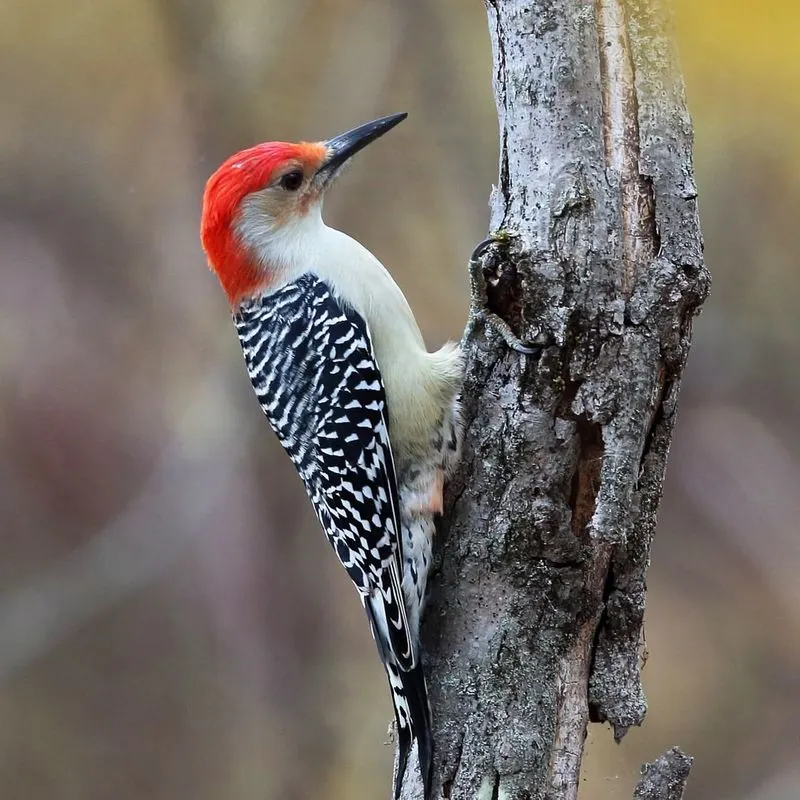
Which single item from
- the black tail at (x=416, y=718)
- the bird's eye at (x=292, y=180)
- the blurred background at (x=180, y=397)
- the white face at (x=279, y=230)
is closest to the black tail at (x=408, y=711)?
the black tail at (x=416, y=718)

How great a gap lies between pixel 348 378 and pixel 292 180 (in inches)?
28.1

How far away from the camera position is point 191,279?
4.74 m

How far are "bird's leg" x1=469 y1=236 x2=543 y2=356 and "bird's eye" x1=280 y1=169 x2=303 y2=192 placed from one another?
2.71ft

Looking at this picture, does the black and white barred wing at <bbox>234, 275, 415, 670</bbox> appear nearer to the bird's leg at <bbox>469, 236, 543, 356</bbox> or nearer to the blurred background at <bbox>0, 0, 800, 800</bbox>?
the bird's leg at <bbox>469, 236, 543, 356</bbox>

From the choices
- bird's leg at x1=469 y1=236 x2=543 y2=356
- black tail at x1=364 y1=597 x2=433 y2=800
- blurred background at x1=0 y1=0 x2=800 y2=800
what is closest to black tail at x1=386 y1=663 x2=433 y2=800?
black tail at x1=364 y1=597 x2=433 y2=800

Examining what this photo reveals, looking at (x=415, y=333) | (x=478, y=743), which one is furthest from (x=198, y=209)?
(x=478, y=743)

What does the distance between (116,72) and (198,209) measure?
815 mm

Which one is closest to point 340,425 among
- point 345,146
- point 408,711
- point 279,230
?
point 279,230

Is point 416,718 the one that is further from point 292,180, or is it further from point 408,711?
point 292,180

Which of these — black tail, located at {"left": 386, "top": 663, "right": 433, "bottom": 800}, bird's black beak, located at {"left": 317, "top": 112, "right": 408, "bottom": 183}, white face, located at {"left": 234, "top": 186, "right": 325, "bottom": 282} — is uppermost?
bird's black beak, located at {"left": 317, "top": 112, "right": 408, "bottom": 183}

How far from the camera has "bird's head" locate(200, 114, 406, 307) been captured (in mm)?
2896

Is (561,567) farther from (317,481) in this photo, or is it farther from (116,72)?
(116,72)

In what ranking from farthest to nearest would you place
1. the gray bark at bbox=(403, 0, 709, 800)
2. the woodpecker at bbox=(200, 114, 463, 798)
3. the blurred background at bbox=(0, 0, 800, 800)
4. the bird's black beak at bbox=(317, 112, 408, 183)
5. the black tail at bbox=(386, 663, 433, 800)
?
1. the blurred background at bbox=(0, 0, 800, 800)
2. the bird's black beak at bbox=(317, 112, 408, 183)
3. the woodpecker at bbox=(200, 114, 463, 798)
4. the black tail at bbox=(386, 663, 433, 800)
5. the gray bark at bbox=(403, 0, 709, 800)

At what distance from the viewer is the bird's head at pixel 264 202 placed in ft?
9.50
